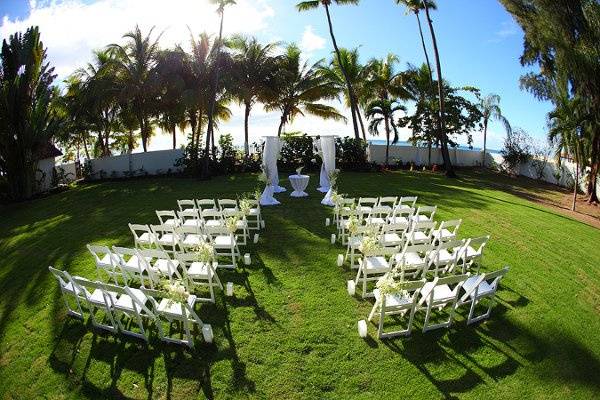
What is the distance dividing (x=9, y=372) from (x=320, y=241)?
6.64 m

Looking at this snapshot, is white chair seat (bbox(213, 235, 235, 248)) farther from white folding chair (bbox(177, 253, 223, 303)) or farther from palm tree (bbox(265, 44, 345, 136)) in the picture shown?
palm tree (bbox(265, 44, 345, 136))

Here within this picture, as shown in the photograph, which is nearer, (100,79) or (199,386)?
(199,386)

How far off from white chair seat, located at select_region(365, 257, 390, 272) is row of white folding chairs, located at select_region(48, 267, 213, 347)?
3099mm

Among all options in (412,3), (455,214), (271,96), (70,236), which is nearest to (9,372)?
(70,236)

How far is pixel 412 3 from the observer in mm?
23016

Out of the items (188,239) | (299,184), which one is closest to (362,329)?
(188,239)

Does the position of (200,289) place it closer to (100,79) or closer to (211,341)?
(211,341)

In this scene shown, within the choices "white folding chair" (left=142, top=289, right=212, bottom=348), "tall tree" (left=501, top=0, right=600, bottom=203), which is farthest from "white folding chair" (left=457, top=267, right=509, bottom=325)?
"tall tree" (left=501, top=0, right=600, bottom=203)

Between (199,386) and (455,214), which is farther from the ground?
(455,214)

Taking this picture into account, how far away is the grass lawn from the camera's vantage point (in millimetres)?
5184

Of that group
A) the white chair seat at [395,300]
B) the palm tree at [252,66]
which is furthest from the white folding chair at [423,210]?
the palm tree at [252,66]

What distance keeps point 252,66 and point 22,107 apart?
39.8 ft

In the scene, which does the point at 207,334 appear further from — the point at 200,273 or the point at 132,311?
the point at 200,273

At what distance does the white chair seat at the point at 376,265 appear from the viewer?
7348 millimetres
